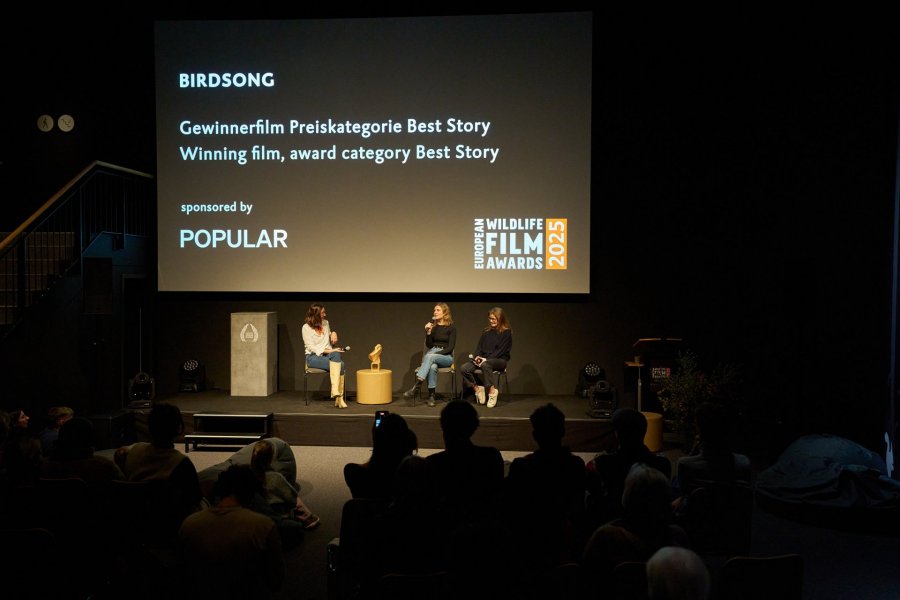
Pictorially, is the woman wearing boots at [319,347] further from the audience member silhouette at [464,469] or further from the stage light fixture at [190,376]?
the audience member silhouette at [464,469]

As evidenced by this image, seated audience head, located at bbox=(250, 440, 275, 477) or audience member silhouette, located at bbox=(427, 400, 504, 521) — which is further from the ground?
audience member silhouette, located at bbox=(427, 400, 504, 521)

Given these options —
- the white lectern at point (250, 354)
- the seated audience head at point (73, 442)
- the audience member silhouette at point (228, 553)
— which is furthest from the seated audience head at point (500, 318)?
the audience member silhouette at point (228, 553)

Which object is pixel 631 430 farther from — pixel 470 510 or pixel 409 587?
pixel 409 587

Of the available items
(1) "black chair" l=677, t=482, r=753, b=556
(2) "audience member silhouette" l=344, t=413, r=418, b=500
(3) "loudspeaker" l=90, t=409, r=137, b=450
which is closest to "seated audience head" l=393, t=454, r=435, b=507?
(2) "audience member silhouette" l=344, t=413, r=418, b=500

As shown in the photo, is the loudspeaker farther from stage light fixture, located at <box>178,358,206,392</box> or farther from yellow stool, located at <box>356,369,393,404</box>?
yellow stool, located at <box>356,369,393,404</box>

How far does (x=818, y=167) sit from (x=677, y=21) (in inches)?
79.1

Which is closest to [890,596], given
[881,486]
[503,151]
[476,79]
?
[881,486]

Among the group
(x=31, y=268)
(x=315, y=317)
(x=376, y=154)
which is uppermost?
(x=376, y=154)

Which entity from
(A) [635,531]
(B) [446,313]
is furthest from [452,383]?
(A) [635,531]

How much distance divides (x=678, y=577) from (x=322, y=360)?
585 cm

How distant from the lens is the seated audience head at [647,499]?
8.48 ft

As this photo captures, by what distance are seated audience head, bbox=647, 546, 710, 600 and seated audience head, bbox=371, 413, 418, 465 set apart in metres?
1.73

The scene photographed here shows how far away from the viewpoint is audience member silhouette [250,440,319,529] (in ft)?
14.5

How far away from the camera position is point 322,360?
754 cm
